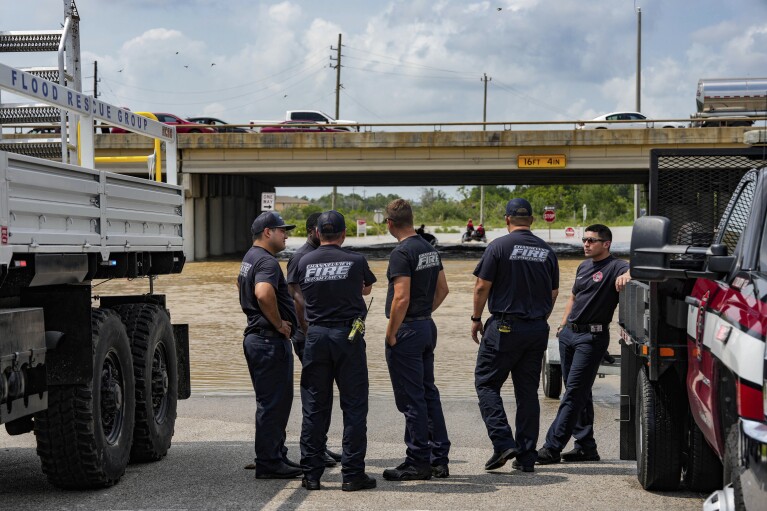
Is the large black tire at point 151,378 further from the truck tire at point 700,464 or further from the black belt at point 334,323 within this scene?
the truck tire at point 700,464

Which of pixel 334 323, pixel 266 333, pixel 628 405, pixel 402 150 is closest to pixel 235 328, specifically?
pixel 266 333

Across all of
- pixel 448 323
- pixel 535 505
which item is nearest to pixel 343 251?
pixel 535 505

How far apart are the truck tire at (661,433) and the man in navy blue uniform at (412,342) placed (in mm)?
1559

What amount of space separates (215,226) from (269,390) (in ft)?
127

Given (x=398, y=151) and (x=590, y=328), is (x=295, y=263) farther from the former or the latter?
(x=398, y=151)

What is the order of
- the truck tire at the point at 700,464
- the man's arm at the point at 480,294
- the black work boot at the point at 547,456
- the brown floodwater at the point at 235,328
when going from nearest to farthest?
1. the truck tire at the point at 700,464
2. the man's arm at the point at 480,294
3. the black work boot at the point at 547,456
4. the brown floodwater at the point at 235,328

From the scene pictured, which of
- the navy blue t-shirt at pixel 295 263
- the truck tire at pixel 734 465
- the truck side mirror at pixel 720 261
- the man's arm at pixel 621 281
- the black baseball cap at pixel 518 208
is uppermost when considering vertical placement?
the black baseball cap at pixel 518 208

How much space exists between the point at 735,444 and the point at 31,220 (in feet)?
12.9

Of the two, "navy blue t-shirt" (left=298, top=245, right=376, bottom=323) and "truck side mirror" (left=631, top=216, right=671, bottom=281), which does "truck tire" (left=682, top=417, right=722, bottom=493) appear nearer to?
"truck side mirror" (left=631, top=216, right=671, bottom=281)

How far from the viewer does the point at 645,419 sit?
681 cm

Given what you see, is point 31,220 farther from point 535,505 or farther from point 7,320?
point 535,505

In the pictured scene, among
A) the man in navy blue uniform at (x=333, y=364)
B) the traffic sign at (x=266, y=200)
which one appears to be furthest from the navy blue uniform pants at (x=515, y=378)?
the traffic sign at (x=266, y=200)

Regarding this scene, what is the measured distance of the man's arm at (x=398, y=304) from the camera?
7574 millimetres

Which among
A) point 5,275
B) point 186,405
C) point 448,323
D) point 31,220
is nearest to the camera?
point 5,275
